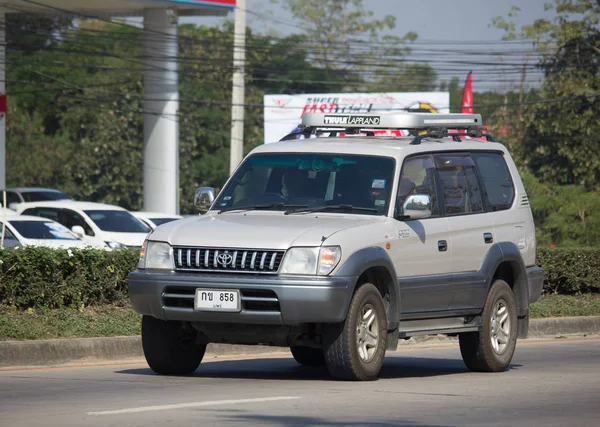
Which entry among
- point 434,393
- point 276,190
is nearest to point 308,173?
point 276,190

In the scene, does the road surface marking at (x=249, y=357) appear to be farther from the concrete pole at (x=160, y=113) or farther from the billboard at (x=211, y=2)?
the concrete pole at (x=160, y=113)

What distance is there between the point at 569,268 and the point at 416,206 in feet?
31.6

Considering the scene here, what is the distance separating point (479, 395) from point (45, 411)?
3.17m

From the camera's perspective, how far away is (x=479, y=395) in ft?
30.3

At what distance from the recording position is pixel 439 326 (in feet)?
35.7

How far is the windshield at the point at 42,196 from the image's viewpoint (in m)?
35.0

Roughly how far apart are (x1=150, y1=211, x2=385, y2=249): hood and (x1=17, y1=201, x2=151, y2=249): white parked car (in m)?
15.8

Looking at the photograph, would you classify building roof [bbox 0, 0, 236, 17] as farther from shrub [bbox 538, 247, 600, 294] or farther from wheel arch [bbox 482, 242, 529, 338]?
wheel arch [bbox 482, 242, 529, 338]

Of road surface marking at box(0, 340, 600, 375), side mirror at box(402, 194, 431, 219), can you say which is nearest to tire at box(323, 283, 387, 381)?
side mirror at box(402, 194, 431, 219)

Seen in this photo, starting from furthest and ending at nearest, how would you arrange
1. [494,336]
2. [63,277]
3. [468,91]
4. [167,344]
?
[468,91], [63,277], [494,336], [167,344]

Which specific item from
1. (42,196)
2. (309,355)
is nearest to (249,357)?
(309,355)

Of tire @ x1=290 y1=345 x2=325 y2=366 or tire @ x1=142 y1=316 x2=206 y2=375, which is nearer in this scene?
tire @ x1=142 y1=316 x2=206 y2=375

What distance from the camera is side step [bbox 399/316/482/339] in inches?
416

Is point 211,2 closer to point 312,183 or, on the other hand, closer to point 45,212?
point 45,212
